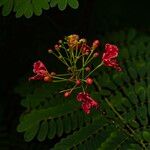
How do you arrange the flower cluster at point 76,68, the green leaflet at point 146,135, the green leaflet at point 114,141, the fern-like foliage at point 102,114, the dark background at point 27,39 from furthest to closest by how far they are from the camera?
the dark background at point 27,39 → the fern-like foliage at point 102,114 → the green leaflet at point 114,141 → the green leaflet at point 146,135 → the flower cluster at point 76,68

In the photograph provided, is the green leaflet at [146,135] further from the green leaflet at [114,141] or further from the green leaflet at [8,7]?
the green leaflet at [8,7]

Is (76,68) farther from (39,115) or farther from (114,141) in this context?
(39,115)

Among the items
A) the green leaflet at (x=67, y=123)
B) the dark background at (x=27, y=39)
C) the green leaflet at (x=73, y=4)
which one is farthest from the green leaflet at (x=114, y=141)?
the dark background at (x=27, y=39)

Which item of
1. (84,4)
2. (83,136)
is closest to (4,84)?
(84,4)

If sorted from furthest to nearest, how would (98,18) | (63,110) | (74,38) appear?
(98,18)
(63,110)
(74,38)

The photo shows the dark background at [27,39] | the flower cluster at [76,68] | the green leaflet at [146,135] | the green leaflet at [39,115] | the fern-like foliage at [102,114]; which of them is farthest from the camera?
the dark background at [27,39]

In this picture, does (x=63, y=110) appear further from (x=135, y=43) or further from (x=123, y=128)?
(x=135, y=43)

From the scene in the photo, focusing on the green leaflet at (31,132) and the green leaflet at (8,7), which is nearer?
the green leaflet at (8,7)

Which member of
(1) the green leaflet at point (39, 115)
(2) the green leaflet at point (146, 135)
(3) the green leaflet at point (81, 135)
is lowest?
(2) the green leaflet at point (146, 135)

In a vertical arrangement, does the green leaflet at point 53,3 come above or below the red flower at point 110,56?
above
